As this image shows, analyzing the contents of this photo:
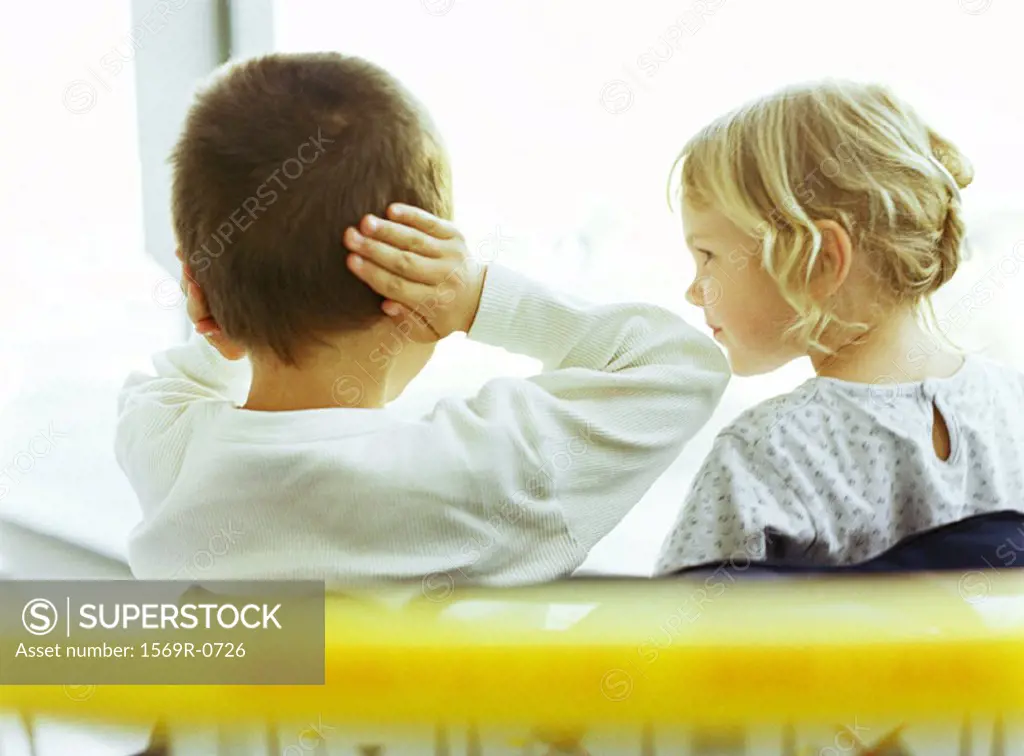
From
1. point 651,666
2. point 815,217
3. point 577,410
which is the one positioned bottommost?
point 651,666

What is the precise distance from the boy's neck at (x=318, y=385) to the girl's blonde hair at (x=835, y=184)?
8.8 inches

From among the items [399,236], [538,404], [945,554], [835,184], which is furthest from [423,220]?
[945,554]

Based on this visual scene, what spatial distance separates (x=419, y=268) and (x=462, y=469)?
0.12m

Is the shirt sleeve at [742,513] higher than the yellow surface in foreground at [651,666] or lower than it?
higher

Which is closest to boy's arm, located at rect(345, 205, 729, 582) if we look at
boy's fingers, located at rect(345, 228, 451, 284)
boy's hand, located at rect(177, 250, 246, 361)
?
boy's fingers, located at rect(345, 228, 451, 284)

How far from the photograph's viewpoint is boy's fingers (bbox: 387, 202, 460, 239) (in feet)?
2.04

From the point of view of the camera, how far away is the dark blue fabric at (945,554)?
0.62 m

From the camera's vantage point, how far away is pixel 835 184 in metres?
0.64

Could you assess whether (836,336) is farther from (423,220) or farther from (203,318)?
(203,318)

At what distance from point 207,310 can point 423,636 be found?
244 millimetres

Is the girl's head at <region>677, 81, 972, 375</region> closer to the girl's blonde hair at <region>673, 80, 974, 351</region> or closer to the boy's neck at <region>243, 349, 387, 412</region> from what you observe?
the girl's blonde hair at <region>673, 80, 974, 351</region>

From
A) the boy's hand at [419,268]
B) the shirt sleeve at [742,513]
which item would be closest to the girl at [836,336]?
the shirt sleeve at [742,513]

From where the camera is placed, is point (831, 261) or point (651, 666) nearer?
point (651, 666)

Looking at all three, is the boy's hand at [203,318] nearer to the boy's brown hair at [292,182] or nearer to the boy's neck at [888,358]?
the boy's brown hair at [292,182]
